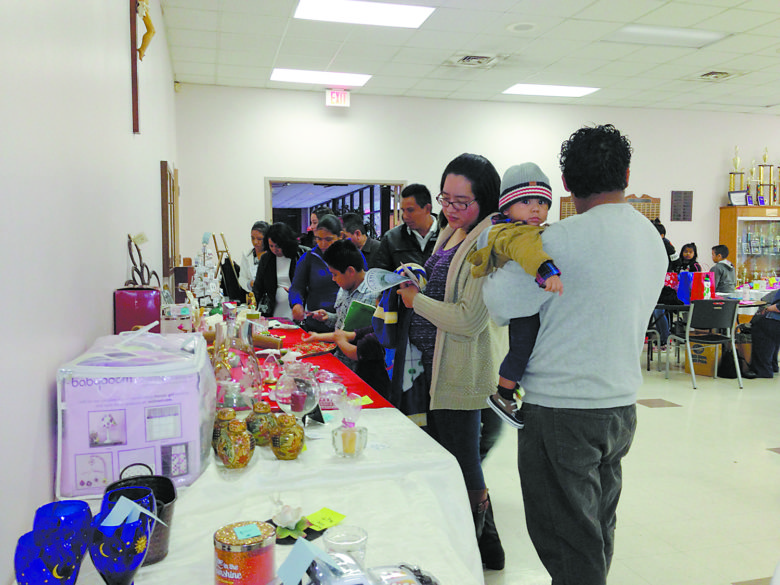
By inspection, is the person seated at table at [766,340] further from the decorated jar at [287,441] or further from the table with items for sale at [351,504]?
the decorated jar at [287,441]

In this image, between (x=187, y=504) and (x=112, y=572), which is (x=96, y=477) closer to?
(x=187, y=504)

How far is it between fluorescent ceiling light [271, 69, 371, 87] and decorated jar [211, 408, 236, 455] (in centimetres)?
639

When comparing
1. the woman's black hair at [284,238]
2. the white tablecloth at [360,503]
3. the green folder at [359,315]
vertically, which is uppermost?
the woman's black hair at [284,238]

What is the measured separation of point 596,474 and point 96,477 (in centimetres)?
124

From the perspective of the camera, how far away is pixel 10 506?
1.02 meters

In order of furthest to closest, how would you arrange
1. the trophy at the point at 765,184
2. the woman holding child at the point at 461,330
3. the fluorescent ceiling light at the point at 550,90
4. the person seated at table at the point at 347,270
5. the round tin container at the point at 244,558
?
the trophy at the point at 765,184 → the fluorescent ceiling light at the point at 550,90 → the person seated at table at the point at 347,270 → the woman holding child at the point at 461,330 → the round tin container at the point at 244,558

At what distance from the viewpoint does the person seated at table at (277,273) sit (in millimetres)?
4980

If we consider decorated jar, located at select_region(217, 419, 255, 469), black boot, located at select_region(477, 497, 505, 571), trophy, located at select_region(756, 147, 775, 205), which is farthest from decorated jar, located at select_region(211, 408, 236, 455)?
trophy, located at select_region(756, 147, 775, 205)

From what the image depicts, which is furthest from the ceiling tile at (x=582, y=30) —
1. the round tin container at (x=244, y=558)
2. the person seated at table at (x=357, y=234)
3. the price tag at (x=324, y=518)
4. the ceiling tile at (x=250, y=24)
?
the round tin container at (x=244, y=558)

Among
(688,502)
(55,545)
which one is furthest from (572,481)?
(688,502)

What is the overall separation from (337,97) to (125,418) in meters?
7.46

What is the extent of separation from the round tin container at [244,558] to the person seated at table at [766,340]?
22.8 ft

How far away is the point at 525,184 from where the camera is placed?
1827 mm

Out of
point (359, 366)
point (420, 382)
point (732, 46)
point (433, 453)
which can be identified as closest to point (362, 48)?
point (732, 46)
